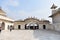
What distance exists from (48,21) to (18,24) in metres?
9.40

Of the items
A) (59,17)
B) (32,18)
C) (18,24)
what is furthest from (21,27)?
(59,17)

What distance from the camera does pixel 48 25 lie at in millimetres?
39344

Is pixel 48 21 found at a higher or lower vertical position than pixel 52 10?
lower

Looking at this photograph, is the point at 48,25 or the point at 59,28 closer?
the point at 59,28

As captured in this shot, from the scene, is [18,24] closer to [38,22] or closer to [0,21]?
[38,22]

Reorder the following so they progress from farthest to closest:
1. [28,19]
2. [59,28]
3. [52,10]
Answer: [28,19] < [52,10] < [59,28]

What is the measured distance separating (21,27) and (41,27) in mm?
6220

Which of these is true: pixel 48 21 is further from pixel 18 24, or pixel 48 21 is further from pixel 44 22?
pixel 18 24

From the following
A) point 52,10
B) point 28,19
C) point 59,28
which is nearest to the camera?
point 59,28

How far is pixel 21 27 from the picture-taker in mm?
40062

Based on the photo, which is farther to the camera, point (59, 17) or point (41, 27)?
point (41, 27)

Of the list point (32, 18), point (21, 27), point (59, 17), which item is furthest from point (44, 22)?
point (59, 17)

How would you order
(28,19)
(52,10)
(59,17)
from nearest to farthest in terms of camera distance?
1. (59,17)
2. (52,10)
3. (28,19)

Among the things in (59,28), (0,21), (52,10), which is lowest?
(59,28)
